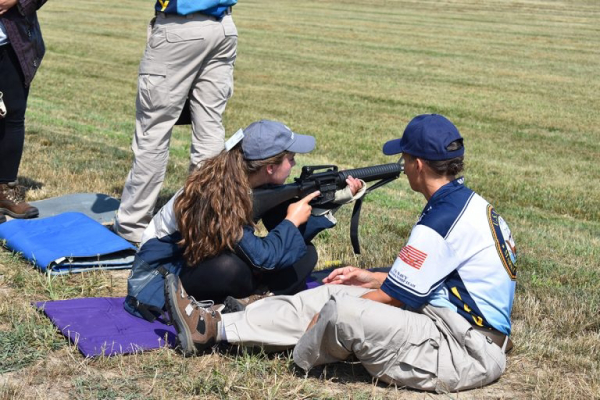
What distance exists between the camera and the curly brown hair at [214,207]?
445 centimetres

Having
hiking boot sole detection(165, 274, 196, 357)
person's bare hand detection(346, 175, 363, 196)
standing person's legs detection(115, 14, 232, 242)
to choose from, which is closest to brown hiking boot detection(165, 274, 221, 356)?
hiking boot sole detection(165, 274, 196, 357)

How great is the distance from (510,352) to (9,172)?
170 inches

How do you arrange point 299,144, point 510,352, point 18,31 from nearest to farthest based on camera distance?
point 510,352, point 299,144, point 18,31

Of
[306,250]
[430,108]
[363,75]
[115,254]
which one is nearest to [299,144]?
[306,250]

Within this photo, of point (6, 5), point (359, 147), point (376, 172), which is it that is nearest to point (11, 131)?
point (6, 5)

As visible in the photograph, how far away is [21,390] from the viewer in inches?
148

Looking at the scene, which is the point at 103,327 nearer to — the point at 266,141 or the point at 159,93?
the point at 266,141

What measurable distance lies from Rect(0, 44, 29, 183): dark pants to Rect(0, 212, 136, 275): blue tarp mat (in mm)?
647

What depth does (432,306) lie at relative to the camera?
13.3 feet

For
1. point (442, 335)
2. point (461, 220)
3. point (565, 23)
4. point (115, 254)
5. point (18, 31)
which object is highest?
point (18, 31)

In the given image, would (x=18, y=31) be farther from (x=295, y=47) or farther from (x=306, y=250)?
(x=295, y=47)

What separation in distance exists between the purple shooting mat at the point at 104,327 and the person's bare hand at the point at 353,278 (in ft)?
3.03

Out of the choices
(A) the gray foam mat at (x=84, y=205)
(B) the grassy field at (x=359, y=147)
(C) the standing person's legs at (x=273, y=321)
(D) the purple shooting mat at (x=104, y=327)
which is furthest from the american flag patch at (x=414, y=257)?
(A) the gray foam mat at (x=84, y=205)

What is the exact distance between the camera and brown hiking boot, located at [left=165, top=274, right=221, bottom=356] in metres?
4.17
